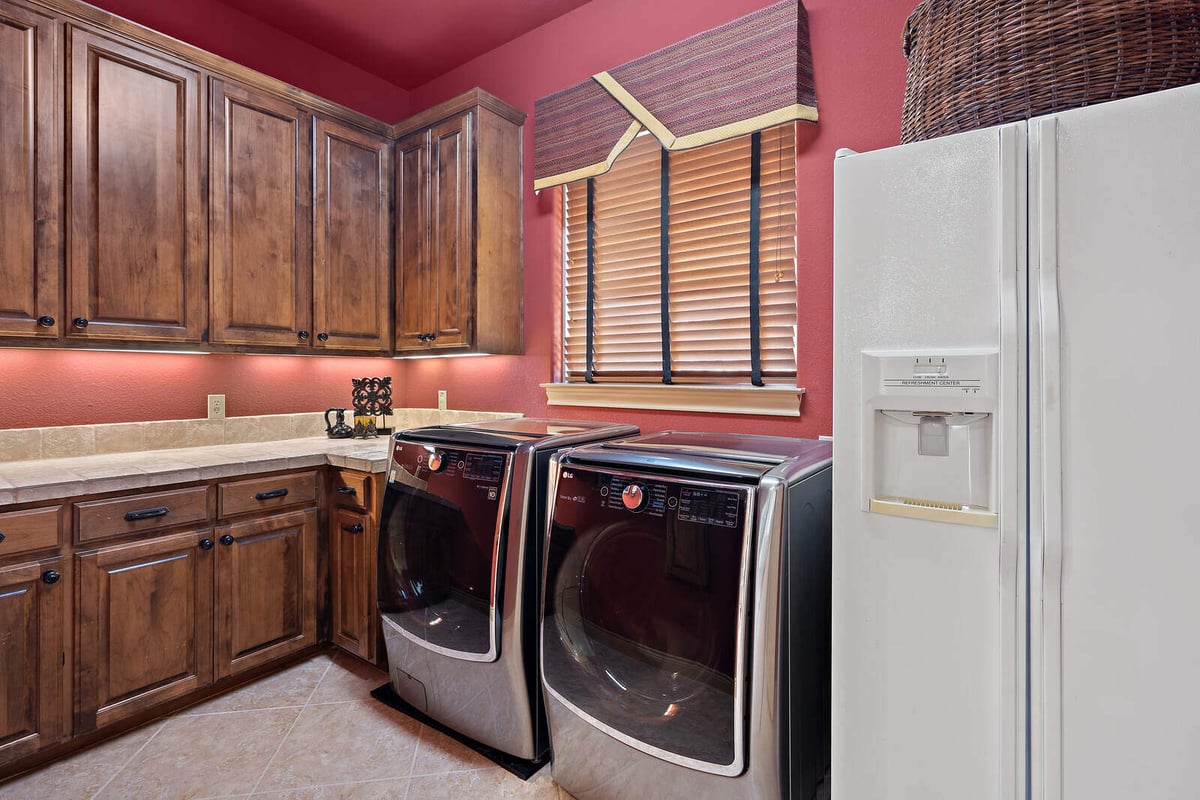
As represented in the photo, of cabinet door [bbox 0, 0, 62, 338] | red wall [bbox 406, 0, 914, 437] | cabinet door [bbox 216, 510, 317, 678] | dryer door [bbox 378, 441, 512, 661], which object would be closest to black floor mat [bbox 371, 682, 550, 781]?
dryer door [bbox 378, 441, 512, 661]

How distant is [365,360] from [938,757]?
9.88 ft

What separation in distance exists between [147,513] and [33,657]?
0.47 metres

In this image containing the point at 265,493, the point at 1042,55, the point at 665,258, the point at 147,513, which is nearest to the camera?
the point at 1042,55

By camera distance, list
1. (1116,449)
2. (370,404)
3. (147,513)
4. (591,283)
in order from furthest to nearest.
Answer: (370,404), (591,283), (147,513), (1116,449)

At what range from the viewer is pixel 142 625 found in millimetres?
1933

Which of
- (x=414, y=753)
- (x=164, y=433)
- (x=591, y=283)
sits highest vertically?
(x=591, y=283)

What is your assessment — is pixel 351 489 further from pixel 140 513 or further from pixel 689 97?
pixel 689 97

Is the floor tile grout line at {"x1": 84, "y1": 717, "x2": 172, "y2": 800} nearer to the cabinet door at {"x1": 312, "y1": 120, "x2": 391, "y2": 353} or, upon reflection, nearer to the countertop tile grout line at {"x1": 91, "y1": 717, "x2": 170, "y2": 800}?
the countertop tile grout line at {"x1": 91, "y1": 717, "x2": 170, "y2": 800}

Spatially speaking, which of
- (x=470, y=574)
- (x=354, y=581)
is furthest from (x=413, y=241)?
(x=470, y=574)

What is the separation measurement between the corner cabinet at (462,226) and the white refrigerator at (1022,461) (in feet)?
5.71

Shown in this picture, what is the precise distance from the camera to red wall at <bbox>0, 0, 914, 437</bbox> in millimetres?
1941

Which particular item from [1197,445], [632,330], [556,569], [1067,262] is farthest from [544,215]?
[1197,445]

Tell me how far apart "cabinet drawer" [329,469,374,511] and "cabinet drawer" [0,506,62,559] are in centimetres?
84

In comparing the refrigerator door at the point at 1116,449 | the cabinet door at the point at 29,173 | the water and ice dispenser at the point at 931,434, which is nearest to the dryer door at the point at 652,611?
the water and ice dispenser at the point at 931,434
